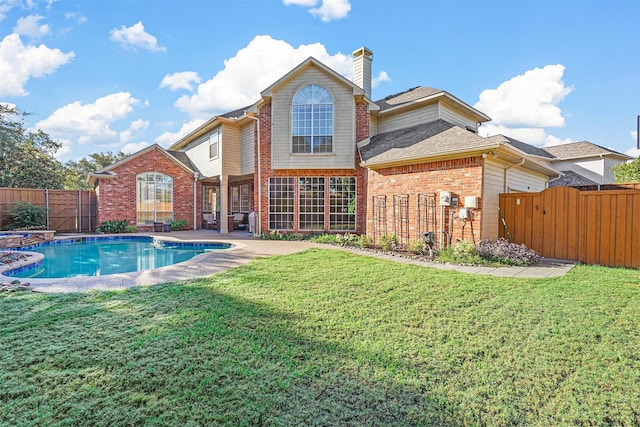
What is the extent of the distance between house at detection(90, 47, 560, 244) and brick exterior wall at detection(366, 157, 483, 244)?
0.10 ft

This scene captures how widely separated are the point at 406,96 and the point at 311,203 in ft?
21.2

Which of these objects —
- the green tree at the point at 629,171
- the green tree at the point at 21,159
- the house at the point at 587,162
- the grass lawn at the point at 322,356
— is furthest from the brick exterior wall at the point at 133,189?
the green tree at the point at 629,171

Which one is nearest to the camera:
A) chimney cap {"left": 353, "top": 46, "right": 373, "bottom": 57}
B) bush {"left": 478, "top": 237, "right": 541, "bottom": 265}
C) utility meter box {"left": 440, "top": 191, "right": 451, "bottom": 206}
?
bush {"left": 478, "top": 237, "right": 541, "bottom": 265}

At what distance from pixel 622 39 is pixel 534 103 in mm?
13016

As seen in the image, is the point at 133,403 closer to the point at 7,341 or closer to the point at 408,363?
the point at 7,341

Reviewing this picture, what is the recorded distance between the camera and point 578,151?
22.0m

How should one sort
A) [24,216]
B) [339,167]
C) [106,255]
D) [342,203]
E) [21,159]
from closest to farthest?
[106,255] → [339,167] → [342,203] → [24,216] → [21,159]

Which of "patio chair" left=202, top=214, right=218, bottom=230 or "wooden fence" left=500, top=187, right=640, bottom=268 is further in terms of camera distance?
"patio chair" left=202, top=214, right=218, bottom=230

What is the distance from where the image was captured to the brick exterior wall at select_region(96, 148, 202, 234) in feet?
53.7

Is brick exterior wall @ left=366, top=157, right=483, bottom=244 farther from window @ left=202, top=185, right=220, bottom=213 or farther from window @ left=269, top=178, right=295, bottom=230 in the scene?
window @ left=202, top=185, right=220, bottom=213

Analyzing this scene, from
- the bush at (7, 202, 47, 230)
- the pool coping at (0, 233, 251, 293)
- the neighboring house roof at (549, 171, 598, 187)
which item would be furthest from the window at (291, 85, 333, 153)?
the neighboring house roof at (549, 171, 598, 187)

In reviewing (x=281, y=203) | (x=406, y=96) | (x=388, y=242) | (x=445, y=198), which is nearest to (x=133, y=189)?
(x=281, y=203)

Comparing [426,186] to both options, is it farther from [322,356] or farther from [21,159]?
[21,159]

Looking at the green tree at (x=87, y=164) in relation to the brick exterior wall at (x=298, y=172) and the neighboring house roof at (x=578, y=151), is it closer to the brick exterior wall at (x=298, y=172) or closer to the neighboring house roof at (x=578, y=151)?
the brick exterior wall at (x=298, y=172)
